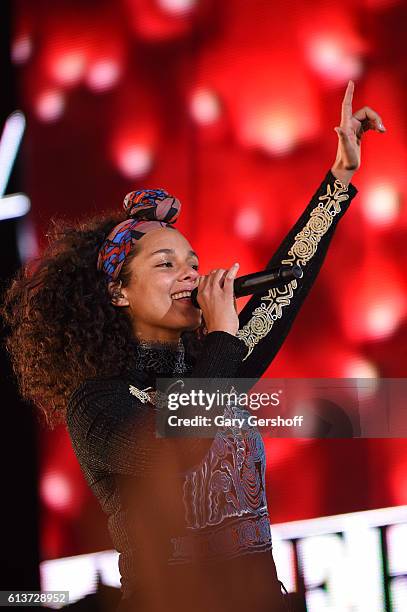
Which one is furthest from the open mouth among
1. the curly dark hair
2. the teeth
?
the curly dark hair

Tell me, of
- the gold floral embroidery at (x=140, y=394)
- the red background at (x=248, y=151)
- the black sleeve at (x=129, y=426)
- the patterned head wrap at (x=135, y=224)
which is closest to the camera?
the black sleeve at (x=129, y=426)

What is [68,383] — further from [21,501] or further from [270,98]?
[270,98]

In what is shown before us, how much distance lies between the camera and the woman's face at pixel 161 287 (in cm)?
129

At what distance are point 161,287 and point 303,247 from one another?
27 centimetres

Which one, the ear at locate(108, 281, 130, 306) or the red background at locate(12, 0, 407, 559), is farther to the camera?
the red background at locate(12, 0, 407, 559)

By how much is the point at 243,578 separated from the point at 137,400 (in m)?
0.28

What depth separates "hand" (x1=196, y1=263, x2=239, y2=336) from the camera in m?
1.15

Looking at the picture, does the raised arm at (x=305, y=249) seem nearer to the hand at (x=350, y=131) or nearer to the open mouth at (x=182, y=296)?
the hand at (x=350, y=131)

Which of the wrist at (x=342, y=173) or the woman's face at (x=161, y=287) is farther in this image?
the wrist at (x=342, y=173)

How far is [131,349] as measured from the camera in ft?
4.46

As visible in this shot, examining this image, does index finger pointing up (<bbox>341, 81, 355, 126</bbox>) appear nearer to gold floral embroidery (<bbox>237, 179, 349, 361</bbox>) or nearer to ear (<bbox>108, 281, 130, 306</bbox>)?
gold floral embroidery (<bbox>237, 179, 349, 361</bbox>)

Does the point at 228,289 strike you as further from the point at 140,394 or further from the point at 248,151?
the point at 248,151

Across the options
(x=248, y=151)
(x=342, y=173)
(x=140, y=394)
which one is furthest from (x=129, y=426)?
(x=248, y=151)

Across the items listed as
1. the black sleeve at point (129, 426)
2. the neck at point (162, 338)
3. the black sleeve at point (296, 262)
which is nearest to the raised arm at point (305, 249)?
the black sleeve at point (296, 262)
